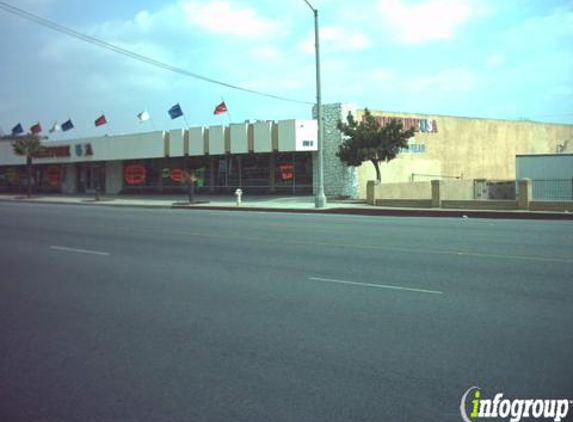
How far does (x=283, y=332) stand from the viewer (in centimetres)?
648

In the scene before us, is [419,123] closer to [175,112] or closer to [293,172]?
[293,172]

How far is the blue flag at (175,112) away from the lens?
135 ft

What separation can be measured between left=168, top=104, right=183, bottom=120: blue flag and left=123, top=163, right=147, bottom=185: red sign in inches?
314

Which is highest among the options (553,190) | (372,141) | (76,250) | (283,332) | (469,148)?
(469,148)

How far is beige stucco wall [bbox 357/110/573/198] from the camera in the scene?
129 ft

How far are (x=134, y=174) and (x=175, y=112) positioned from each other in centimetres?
952

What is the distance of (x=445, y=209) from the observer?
85.4ft

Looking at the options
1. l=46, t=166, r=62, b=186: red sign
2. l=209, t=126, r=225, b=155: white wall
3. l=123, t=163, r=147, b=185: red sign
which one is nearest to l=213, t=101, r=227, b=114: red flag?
l=209, t=126, r=225, b=155: white wall

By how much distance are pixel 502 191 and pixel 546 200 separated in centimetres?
255

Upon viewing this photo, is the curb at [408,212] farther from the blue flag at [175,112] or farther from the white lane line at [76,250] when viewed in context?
the white lane line at [76,250]

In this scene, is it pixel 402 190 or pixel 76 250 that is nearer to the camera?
pixel 76 250

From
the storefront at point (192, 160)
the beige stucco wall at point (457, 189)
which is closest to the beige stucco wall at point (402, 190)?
the beige stucco wall at point (457, 189)

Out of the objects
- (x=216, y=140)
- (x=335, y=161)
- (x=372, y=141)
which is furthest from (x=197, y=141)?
(x=372, y=141)

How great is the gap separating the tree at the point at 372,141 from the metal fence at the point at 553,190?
751cm
